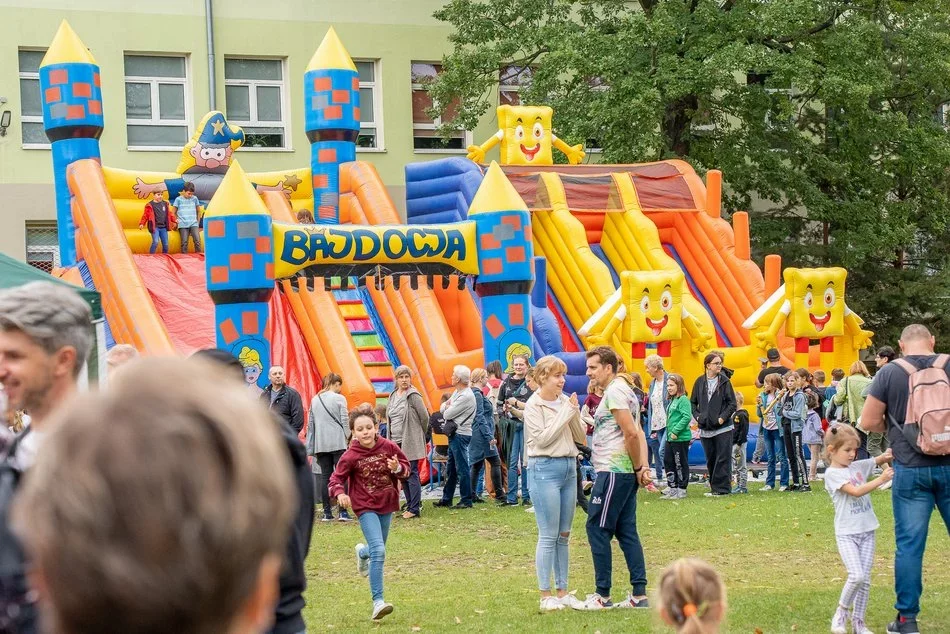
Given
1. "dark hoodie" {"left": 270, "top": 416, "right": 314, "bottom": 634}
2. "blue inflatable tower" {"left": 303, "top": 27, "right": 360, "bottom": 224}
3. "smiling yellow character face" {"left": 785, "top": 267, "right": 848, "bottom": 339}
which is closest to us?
"dark hoodie" {"left": 270, "top": 416, "right": 314, "bottom": 634}

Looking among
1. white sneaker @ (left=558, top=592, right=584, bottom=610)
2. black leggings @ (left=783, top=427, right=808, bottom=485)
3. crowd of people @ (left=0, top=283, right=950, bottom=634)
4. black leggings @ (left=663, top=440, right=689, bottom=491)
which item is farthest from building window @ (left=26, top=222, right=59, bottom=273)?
white sneaker @ (left=558, top=592, right=584, bottom=610)

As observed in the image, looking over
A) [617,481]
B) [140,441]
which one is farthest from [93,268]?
[140,441]

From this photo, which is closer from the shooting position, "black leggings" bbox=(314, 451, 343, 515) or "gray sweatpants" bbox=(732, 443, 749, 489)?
"black leggings" bbox=(314, 451, 343, 515)

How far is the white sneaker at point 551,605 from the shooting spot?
8.56 metres

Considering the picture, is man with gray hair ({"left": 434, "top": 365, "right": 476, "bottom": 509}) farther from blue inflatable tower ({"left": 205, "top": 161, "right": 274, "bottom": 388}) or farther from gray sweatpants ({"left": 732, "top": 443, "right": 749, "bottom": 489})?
gray sweatpants ({"left": 732, "top": 443, "right": 749, "bottom": 489})

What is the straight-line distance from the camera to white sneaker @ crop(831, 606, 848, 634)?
752 cm

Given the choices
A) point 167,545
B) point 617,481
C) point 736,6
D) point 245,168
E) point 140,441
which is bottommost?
point 617,481

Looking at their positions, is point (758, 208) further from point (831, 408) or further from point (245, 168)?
point (831, 408)

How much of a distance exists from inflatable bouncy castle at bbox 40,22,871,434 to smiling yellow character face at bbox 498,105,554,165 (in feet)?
0.09

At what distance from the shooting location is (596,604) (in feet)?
28.1

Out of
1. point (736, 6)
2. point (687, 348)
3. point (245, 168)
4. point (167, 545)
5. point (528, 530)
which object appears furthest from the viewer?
point (245, 168)

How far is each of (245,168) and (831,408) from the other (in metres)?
13.6

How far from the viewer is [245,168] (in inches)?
1045

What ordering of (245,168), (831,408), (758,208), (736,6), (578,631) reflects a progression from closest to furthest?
(578,631)
(831,408)
(736,6)
(245,168)
(758,208)
